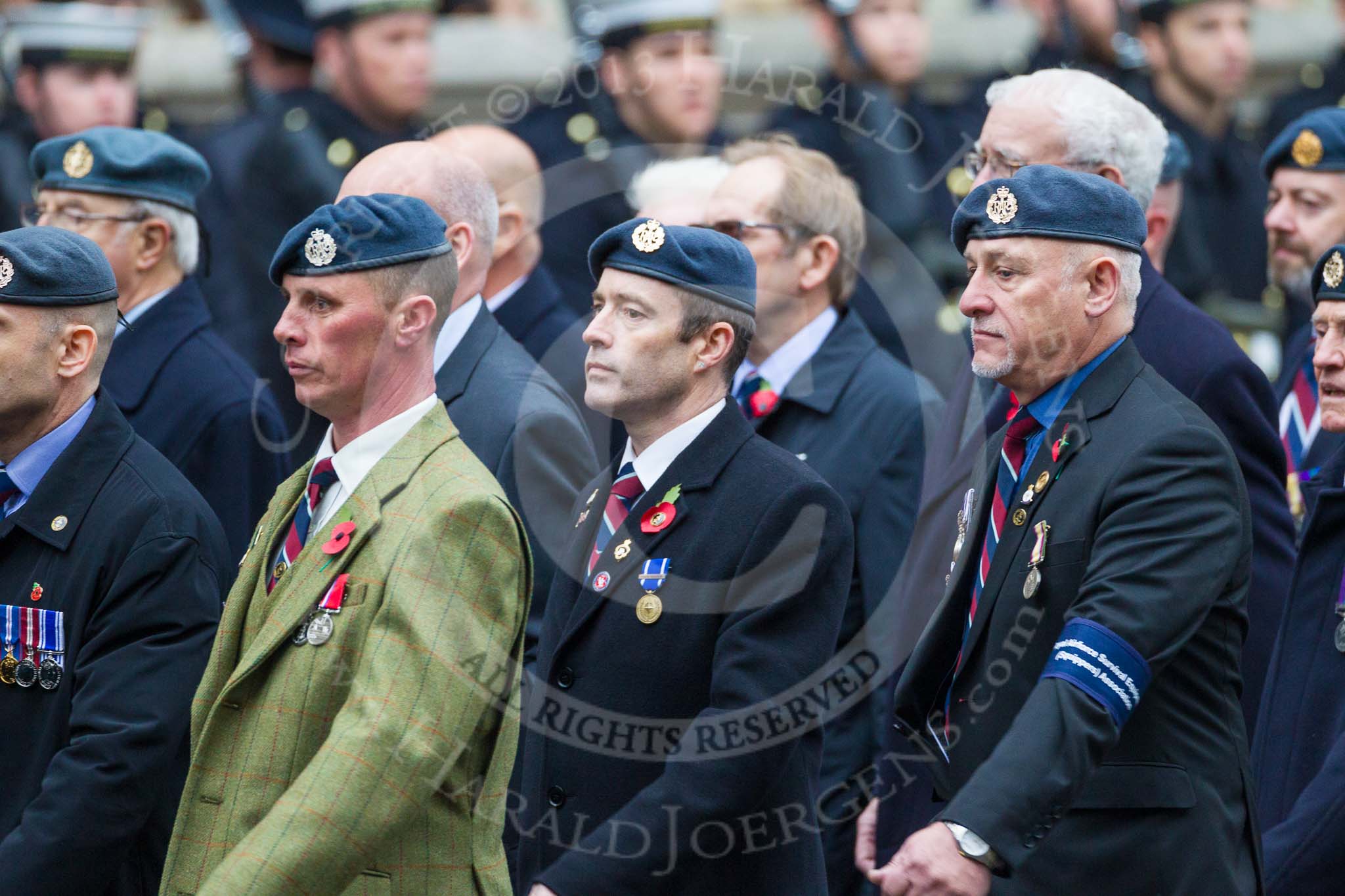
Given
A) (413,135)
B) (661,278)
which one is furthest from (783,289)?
(413,135)

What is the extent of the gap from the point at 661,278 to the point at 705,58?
4186mm

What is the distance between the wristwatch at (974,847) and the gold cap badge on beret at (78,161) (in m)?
3.43

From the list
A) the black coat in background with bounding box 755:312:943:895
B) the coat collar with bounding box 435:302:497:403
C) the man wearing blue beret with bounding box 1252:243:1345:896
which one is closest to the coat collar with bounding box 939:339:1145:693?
the man wearing blue beret with bounding box 1252:243:1345:896

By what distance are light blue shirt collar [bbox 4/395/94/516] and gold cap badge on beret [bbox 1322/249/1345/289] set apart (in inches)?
111

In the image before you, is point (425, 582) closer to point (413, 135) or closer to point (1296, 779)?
point (1296, 779)

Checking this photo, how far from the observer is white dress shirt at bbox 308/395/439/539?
3.81m

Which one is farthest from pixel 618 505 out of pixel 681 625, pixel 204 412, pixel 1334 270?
pixel 1334 270

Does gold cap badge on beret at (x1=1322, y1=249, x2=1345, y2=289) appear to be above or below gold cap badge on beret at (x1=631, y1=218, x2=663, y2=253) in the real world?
below

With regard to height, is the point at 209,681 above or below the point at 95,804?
above

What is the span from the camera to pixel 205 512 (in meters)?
4.30

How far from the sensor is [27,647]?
4109 millimetres

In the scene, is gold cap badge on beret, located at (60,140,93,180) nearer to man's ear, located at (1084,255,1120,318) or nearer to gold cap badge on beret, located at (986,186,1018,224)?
gold cap badge on beret, located at (986,186,1018,224)

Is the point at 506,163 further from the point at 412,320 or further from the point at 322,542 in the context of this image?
the point at 322,542

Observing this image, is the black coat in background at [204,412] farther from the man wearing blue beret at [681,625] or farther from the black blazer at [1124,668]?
the black blazer at [1124,668]
